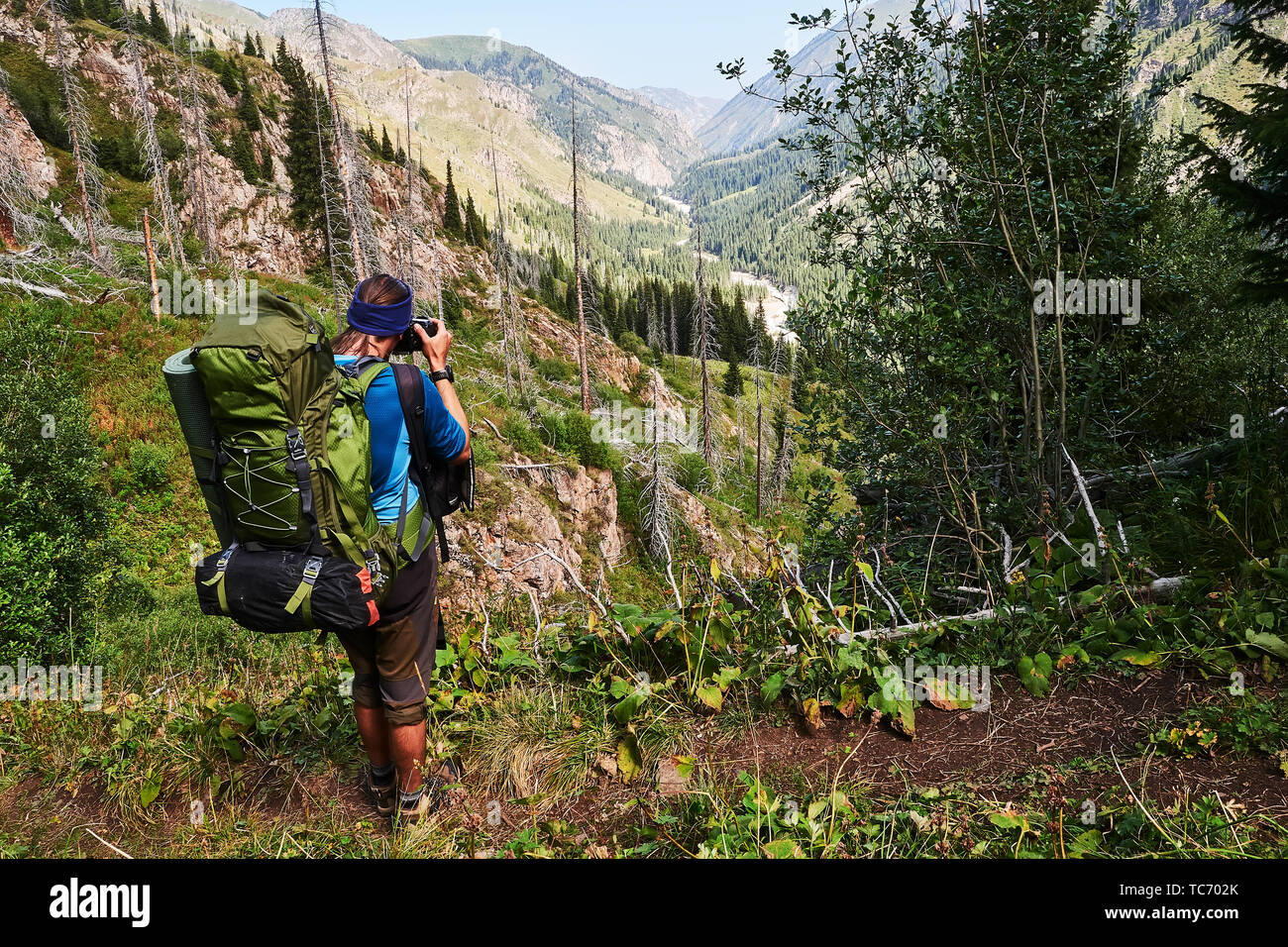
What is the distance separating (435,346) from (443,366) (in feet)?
0.35

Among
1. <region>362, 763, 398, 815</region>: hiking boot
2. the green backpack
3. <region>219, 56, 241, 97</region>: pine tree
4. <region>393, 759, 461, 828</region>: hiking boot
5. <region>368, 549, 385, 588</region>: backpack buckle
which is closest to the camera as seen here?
the green backpack

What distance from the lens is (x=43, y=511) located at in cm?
1168

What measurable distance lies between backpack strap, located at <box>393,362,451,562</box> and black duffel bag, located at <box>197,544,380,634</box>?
42 centimetres

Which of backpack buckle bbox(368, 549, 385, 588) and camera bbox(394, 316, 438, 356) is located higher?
camera bbox(394, 316, 438, 356)

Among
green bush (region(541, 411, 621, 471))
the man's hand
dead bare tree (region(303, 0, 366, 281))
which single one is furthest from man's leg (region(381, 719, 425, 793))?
green bush (region(541, 411, 621, 471))

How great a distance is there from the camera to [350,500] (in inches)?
114

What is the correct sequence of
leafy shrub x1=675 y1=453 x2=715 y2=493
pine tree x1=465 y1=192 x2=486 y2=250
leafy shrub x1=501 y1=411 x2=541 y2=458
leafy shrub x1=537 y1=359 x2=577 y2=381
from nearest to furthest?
1. leafy shrub x1=501 y1=411 x2=541 y2=458
2. leafy shrub x1=675 y1=453 x2=715 y2=493
3. leafy shrub x1=537 y1=359 x2=577 y2=381
4. pine tree x1=465 y1=192 x2=486 y2=250

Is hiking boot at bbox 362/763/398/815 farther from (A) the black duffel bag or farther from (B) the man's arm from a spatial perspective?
(B) the man's arm

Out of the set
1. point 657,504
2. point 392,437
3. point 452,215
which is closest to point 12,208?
point 657,504

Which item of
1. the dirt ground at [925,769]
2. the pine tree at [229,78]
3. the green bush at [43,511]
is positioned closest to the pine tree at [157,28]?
the pine tree at [229,78]

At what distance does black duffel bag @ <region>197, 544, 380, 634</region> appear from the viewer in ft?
9.05

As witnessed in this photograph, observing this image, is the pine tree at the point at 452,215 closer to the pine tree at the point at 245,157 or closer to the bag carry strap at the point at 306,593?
the pine tree at the point at 245,157

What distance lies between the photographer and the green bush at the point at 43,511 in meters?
10.2

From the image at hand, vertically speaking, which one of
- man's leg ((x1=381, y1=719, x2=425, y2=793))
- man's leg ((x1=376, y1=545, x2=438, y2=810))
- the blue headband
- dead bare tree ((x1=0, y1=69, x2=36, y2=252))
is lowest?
man's leg ((x1=381, y1=719, x2=425, y2=793))
